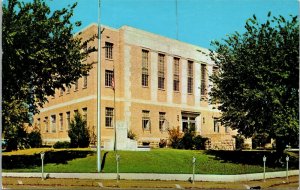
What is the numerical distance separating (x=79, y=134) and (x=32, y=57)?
1703cm

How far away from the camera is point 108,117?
40156mm

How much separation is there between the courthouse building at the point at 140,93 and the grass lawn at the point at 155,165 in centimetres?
1021

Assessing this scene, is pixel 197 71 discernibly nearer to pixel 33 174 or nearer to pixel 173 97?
pixel 173 97

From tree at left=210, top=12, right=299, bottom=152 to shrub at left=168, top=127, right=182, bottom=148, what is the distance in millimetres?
13462

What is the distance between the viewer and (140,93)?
42.5 m

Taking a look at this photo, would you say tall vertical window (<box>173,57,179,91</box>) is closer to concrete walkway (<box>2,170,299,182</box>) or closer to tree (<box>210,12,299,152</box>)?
tree (<box>210,12,299,152</box>)

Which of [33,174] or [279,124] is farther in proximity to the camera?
[279,124]

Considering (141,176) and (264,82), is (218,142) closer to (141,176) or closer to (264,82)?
(264,82)

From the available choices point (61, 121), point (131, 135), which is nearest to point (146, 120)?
point (131, 135)

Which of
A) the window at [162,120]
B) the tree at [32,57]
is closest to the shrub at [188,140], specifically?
the window at [162,120]

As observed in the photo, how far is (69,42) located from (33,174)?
8.06 m

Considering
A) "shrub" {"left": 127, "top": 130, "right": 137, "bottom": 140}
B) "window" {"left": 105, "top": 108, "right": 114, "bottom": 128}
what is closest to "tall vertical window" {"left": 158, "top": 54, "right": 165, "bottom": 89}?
"window" {"left": 105, "top": 108, "right": 114, "bottom": 128}

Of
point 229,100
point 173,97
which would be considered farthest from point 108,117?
point 229,100

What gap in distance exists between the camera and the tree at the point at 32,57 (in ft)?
69.7
